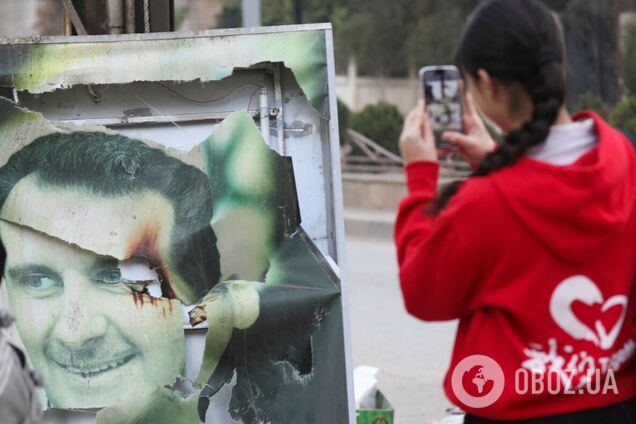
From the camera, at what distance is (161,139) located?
414 cm

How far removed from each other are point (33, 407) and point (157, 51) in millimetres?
1629

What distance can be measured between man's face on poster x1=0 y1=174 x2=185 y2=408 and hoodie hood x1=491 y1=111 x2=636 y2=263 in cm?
198

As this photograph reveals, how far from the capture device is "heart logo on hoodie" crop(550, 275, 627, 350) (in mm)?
2293

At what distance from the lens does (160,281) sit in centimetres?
405

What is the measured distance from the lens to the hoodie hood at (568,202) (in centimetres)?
224

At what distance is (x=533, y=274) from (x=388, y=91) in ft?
72.6

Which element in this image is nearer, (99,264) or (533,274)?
(533,274)

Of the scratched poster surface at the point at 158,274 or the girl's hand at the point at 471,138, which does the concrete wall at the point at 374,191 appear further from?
the girl's hand at the point at 471,138

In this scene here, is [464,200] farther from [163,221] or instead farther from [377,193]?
[377,193]

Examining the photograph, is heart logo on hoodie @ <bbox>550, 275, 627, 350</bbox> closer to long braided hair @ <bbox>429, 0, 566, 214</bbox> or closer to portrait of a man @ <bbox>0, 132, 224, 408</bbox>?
long braided hair @ <bbox>429, 0, 566, 214</bbox>

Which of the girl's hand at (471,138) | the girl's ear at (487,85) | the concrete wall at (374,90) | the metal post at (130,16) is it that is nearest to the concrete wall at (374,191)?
the concrete wall at (374,90)

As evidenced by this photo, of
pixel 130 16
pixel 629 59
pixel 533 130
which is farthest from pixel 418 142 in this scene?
pixel 629 59

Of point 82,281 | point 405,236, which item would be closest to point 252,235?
point 82,281

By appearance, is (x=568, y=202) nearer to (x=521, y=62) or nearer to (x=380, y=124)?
(x=521, y=62)
